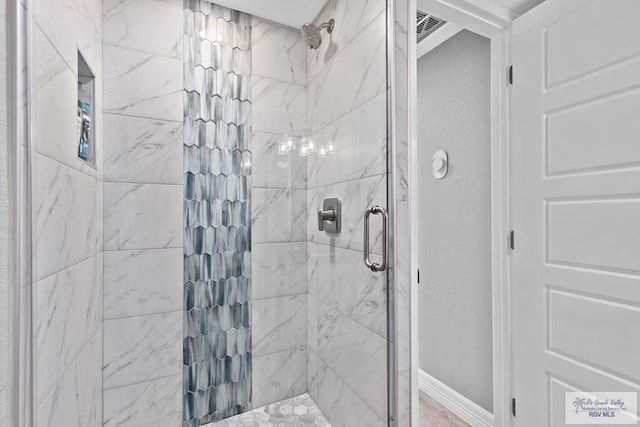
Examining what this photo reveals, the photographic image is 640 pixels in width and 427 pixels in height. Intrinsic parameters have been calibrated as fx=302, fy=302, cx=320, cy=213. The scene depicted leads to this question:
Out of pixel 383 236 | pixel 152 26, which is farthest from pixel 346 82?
pixel 152 26

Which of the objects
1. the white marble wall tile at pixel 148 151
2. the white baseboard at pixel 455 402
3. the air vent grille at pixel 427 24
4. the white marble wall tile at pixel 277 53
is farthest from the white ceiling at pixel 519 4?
the white baseboard at pixel 455 402

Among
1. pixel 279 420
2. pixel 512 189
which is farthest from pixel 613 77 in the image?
pixel 279 420

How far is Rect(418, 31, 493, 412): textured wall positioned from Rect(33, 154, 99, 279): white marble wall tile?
1.83m

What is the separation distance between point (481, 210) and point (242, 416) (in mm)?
1576

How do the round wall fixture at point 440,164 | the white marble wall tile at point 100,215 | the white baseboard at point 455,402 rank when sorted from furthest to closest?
the round wall fixture at point 440,164, the white baseboard at point 455,402, the white marble wall tile at point 100,215

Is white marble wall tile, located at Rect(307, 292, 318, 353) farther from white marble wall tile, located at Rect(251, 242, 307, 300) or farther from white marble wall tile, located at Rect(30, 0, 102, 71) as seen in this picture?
white marble wall tile, located at Rect(30, 0, 102, 71)

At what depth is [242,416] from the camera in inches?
46.2

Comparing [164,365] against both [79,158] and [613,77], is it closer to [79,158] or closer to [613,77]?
[79,158]

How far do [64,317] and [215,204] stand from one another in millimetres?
540

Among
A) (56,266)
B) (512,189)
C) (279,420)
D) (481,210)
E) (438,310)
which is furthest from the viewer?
(438,310)

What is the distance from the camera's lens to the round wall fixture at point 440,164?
195 centimetres

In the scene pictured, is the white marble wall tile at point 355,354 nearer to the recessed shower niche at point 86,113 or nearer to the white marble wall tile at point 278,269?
the white marble wall tile at point 278,269

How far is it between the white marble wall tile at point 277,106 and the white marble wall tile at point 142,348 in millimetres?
806

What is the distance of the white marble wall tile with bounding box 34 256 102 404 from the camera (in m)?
0.65
